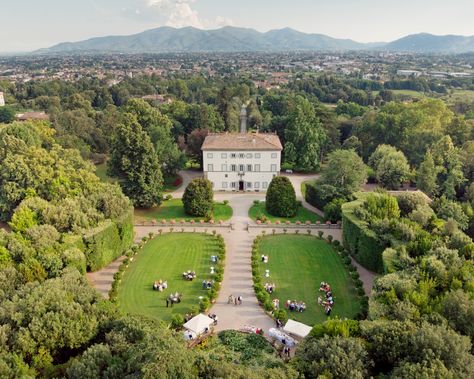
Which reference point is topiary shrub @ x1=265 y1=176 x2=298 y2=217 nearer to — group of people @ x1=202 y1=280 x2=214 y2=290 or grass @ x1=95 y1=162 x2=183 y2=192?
grass @ x1=95 y1=162 x2=183 y2=192

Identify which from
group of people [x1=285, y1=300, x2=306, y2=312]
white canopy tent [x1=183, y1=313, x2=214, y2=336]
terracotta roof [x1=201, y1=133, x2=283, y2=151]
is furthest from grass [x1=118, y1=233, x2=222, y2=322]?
terracotta roof [x1=201, y1=133, x2=283, y2=151]

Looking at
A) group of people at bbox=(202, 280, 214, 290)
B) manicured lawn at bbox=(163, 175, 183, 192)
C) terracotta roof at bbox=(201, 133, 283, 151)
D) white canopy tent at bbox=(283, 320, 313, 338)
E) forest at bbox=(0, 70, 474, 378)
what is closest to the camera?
forest at bbox=(0, 70, 474, 378)

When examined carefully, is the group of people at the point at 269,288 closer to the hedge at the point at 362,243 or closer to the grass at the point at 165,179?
the hedge at the point at 362,243

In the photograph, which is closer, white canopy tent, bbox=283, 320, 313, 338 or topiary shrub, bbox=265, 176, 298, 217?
white canopy tent, bbox=283, 320, 313, 338

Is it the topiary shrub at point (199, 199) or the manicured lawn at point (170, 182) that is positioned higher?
the topiary shrub at point (199, 199)

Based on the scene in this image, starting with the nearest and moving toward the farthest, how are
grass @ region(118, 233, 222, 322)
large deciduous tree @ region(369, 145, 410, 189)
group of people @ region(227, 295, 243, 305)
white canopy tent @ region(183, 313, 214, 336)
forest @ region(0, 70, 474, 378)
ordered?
forest @ region(0, 70, 474, 378), white canopy tent @ region(183, 313, 214, 336), grass @ region(118, 233, 222, 322), group of people @ region(227, 295, 243, 305), large deciduous tree @ region(369, 145, 410, 189)

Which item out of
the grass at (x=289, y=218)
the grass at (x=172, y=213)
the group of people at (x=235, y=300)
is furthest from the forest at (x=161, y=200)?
the group of people at (x=235, y=300)

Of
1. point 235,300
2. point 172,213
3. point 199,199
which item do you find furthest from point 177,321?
point 172,213

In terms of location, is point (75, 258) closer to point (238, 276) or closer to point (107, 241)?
point (107, 241)
